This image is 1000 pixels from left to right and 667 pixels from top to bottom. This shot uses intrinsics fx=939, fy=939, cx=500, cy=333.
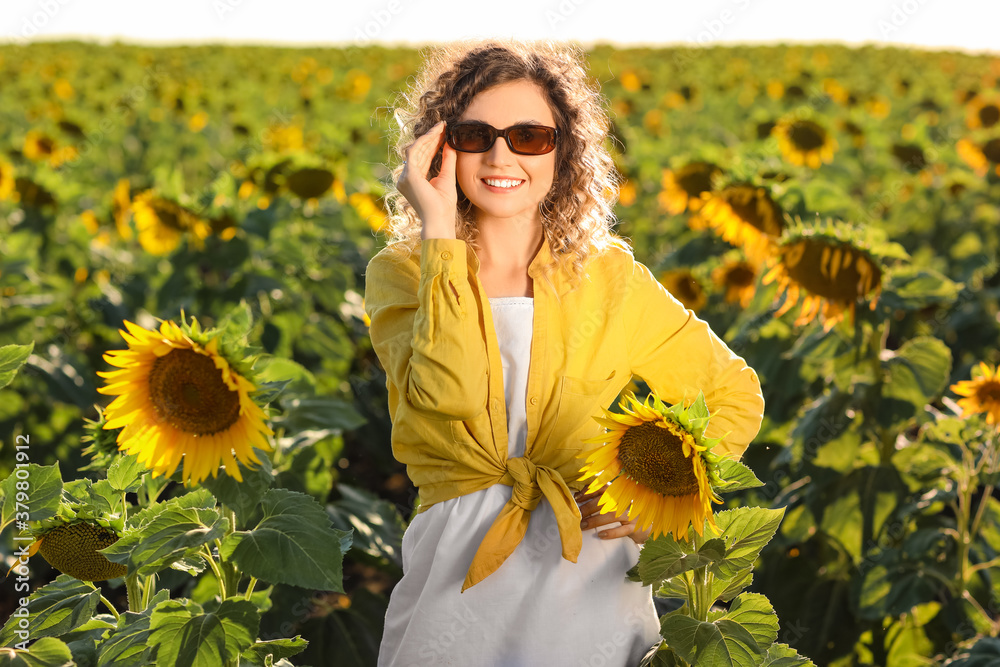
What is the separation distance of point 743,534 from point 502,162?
747 millimetres

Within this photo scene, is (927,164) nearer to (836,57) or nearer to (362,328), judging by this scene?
(362,328)

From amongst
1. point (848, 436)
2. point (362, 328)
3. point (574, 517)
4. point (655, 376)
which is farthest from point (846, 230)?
point (362, 328)

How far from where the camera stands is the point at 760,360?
9.55 feet

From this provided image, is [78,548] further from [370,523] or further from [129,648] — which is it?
[370,523]

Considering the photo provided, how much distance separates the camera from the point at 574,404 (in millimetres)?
1664

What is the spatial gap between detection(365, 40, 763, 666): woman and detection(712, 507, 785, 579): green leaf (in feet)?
0.58

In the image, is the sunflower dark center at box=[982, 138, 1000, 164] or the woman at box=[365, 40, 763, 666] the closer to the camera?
the woman at box=[365, 40, 763, 666]

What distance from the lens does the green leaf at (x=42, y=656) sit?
1406mm

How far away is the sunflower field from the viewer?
150 cm

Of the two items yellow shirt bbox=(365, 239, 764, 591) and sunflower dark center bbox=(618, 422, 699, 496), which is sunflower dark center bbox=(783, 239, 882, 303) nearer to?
yellow shirt bbox=(365, 239, 764, 591)

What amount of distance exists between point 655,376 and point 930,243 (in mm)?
4672

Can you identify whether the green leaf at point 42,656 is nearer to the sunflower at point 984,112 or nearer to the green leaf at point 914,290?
the green leaf at point 914,290

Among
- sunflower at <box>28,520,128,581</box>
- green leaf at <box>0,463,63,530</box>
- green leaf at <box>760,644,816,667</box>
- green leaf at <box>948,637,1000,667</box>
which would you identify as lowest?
green leaf at <box>948,637,1000,667</box>

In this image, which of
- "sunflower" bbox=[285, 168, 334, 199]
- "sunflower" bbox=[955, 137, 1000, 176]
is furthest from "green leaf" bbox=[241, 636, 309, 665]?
"sunflower" bbox=[955, 137, 1000, 176]
